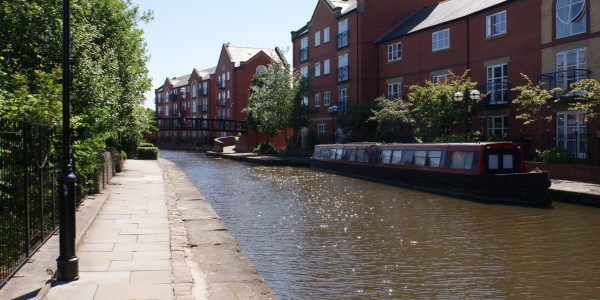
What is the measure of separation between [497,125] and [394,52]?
416 inches

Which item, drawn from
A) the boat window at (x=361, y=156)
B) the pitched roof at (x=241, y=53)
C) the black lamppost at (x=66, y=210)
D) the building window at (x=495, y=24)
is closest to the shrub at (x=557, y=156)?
the boat window at (x=361, y=156)

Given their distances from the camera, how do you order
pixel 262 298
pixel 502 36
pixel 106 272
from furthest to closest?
pixel 502 36
pixel 106 272
pixel 262 298

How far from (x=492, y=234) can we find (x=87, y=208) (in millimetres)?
8528

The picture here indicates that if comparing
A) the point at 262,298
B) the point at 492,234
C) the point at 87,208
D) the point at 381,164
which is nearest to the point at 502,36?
the point at 381,164

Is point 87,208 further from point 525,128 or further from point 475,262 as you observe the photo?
point 525,128

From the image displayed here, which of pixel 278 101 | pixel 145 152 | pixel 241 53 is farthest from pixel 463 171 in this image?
pixel 241 53

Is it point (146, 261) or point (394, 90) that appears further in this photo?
point (394, 90)

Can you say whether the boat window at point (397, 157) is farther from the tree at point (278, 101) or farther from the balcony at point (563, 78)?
the tree at point (278, 101)

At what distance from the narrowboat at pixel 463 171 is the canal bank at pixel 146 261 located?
30.1 ft

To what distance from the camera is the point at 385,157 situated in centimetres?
2341

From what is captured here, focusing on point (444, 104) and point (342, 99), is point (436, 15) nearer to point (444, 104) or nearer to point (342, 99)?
point (342, 99)

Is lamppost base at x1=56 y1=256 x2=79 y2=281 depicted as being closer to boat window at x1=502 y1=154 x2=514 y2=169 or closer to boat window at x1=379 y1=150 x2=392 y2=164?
boat window at x1=502 y1=154 x2=514 y2=169

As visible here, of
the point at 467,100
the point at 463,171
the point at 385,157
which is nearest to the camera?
the point at 463,171

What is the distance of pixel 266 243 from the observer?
401 inches
